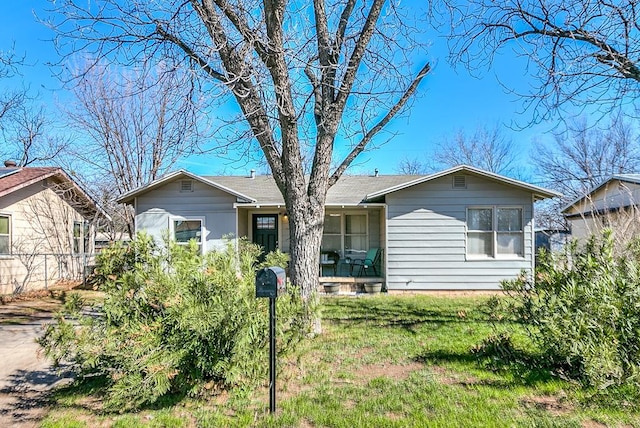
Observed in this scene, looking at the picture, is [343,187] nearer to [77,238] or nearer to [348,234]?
[348,234]

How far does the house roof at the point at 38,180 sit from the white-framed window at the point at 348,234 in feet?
29.2

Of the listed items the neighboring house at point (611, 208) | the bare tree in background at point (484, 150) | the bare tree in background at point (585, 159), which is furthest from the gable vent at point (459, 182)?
the bare tree in background at point (484, 150)

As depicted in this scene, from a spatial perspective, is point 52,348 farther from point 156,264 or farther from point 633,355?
point 633,355

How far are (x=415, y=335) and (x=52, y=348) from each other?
188 inches

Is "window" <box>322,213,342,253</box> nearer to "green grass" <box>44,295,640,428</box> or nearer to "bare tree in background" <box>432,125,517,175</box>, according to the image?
"green grass" <box>44,295,640,428</box>

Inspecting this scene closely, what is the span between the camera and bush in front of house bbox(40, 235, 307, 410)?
328cm

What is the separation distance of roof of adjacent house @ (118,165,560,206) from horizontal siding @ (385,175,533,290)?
0.37m

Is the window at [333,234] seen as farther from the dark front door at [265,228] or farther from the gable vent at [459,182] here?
the gable vent at [459,182]

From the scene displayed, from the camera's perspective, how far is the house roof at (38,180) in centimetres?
1112

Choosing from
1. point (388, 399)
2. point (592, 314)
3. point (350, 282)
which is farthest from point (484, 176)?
point (388, 399)

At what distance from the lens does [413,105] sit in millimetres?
6766

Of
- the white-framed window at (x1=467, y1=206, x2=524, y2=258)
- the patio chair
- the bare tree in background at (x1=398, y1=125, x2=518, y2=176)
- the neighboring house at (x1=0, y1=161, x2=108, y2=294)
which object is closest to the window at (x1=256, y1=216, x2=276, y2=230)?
the patio chair

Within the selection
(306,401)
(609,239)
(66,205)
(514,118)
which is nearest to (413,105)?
(514,118)

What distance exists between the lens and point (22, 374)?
4.64 metres
